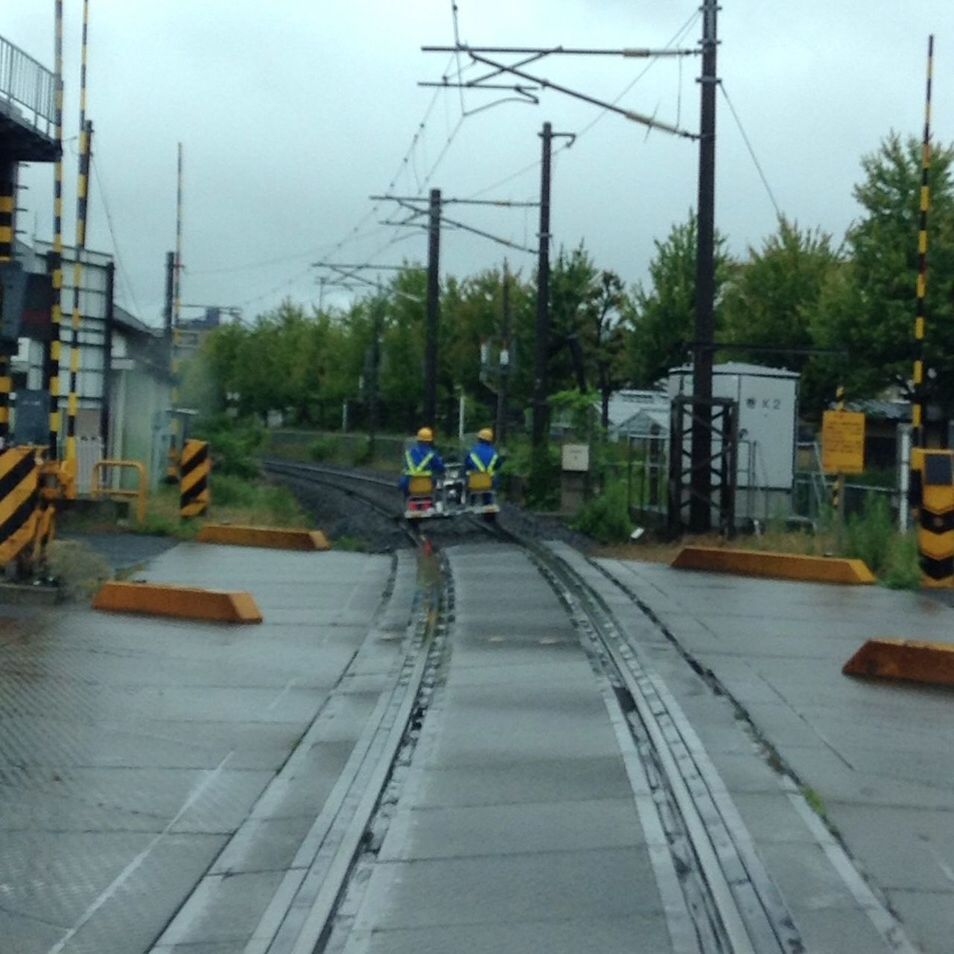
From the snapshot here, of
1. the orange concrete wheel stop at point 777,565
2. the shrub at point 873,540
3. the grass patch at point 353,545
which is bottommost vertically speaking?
the grass patch at point 353,545

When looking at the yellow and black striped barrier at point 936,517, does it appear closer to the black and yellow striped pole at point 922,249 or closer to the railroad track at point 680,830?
the black and yellow striped pole at point 922,249

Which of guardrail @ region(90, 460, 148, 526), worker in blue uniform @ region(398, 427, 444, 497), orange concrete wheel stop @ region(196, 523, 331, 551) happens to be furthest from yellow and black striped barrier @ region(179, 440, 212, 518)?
orange concrete wheel stop @ region(196, 523, 331, 551)

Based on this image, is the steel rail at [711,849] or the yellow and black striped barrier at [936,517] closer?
the steel rail at [711,849]

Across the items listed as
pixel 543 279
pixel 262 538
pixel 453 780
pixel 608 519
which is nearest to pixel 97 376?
pixel 262 538

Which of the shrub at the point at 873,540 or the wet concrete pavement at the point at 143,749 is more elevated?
the shrub at the point at 873,540

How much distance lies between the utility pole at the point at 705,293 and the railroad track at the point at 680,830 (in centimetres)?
1248

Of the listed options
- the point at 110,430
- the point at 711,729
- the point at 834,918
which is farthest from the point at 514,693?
the point at 110,430

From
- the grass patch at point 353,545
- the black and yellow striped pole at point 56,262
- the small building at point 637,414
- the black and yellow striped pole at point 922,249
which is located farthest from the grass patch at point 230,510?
the black and yellow striped pole at point 922,249

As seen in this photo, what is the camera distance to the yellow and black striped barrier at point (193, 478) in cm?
2575

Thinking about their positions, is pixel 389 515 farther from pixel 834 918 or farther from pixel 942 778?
pixel 834 918

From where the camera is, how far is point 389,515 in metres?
32.2

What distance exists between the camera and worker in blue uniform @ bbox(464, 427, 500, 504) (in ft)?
87.2

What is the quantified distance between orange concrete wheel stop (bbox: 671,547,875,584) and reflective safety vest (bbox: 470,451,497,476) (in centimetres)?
693

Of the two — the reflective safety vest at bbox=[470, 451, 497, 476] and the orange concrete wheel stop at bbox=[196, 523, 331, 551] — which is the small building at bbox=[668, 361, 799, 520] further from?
the orange concrete wheel stop at bbox=[196, 523, 331, 551]
